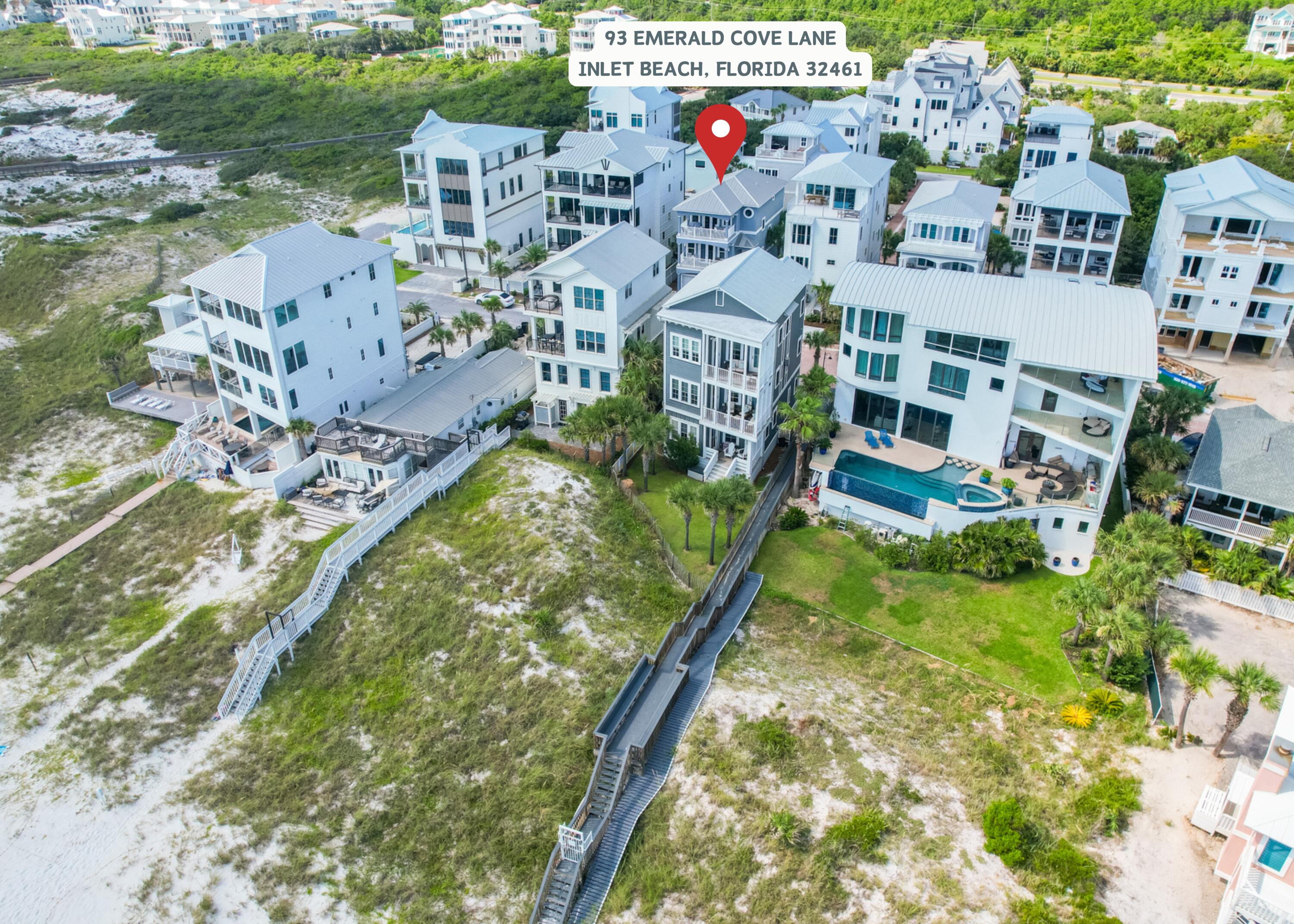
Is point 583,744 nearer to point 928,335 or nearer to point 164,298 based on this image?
point 928,335

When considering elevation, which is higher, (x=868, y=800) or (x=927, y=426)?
(x=927, y=426)

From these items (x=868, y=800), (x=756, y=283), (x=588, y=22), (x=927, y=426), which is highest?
(x=588, y=22)

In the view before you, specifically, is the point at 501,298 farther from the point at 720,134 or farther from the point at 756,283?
the point at 756,283

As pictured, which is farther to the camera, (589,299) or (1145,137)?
(1145,137)

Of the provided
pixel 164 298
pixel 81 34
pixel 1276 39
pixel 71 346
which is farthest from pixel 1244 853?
pixel 81 34

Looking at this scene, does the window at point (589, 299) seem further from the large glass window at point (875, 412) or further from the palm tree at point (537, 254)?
the palm tree at point (537, 254)

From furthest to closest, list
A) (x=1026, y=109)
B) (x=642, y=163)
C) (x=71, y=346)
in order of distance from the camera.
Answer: (x=1026, y=109) → (x=642, y=163) → (x=71, y=346)

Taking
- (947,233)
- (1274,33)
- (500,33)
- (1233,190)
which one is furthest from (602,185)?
(1274,33)
